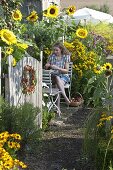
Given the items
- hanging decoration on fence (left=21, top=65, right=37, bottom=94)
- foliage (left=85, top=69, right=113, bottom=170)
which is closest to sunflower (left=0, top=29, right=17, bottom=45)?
hanging decoration on fence (left=21, top=65, right=37, bottom=94)

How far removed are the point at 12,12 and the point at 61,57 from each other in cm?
124

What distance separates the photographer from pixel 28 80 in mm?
6465

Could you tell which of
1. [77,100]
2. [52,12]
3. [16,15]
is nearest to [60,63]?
[77,100]

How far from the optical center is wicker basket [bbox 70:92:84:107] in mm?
9016

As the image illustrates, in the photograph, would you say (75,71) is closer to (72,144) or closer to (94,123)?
(72,144)

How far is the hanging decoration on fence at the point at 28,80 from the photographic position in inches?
250

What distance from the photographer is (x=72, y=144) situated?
6301mm

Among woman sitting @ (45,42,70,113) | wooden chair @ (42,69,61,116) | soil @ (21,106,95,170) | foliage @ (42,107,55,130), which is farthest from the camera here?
woman sitting @ (45,42,70,113)

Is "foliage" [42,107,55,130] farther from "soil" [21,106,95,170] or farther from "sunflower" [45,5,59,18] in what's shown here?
"sunflower" [45,5,59,18]

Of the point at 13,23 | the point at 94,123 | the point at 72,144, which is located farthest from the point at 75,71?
the point at 94,123

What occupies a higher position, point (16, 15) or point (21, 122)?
point (16, 15)

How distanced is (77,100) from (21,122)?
152 inches

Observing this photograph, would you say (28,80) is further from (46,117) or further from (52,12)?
(52,12)

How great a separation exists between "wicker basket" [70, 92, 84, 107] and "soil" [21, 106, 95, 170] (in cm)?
104
